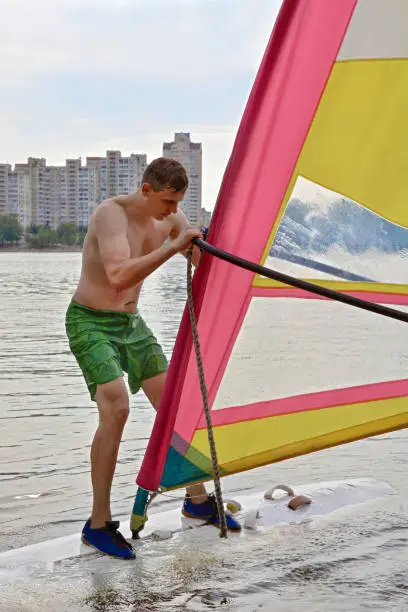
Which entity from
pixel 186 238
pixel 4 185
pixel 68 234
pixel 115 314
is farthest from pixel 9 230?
pixel 186 238

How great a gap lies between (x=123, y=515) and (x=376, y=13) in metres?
2.30

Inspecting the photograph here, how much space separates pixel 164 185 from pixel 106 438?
882 millimetres

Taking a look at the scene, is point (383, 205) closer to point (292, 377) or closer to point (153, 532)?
point (292, 377)

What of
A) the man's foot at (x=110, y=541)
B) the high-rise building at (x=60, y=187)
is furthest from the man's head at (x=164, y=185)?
the high-rise building at (x=60, y=187)

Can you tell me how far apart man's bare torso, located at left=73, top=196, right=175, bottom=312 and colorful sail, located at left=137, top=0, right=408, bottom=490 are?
564 mm

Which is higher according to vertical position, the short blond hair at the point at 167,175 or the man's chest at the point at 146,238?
the short blond hair at the point at 167,175

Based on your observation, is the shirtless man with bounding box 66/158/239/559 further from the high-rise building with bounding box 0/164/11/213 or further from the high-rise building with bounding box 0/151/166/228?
the high-rise building with bounding box 0/164/11/213

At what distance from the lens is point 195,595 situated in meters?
3.28

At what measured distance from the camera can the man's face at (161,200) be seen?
142 inches

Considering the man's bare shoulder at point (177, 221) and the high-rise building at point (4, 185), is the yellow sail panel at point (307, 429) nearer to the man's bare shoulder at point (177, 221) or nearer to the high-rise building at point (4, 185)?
the man's bare shoulder at point (177, 221)

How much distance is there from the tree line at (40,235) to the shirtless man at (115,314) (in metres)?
108


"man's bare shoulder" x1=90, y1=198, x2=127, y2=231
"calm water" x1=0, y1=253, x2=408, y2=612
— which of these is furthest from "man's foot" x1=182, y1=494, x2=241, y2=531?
"man's bare shoulder" x1=90, y1=198, x2=127, y2=231

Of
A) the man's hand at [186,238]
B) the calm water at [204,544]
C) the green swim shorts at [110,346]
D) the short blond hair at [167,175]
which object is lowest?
the calm water at [204,544]

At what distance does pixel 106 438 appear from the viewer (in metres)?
3.64
